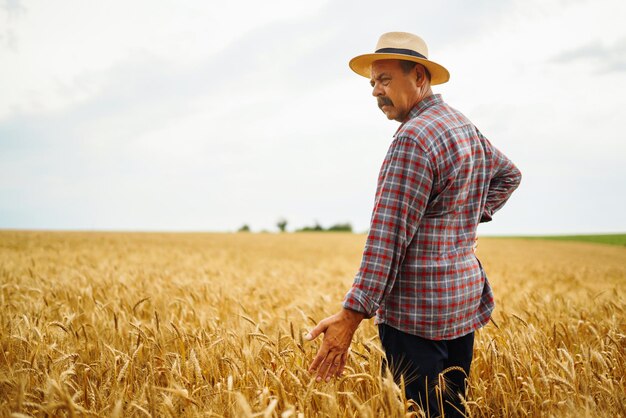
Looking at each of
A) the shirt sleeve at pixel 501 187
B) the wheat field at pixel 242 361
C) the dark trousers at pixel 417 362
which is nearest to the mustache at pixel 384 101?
the shirt sleeve at pixel 501 187

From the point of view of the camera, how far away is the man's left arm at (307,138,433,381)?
5.88 ft

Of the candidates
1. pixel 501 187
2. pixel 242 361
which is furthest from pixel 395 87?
pixel 242 361

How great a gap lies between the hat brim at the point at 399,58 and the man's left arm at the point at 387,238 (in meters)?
0.46

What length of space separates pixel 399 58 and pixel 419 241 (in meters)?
0.90

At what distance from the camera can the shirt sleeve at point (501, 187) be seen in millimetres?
2512

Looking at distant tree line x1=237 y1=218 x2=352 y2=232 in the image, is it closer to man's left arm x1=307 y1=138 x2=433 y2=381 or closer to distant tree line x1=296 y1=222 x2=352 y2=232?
distant tree line x1=296 y1=222 x2=352 y2=232

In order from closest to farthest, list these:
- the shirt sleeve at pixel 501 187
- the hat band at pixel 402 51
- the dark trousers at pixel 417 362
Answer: the dark trousers at pixel 417 362 → the hat band at pixel 402 51 → the shirt sleeve at pixel 501 187

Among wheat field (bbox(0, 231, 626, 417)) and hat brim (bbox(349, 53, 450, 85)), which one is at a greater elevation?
hat brim (bbox(349, 53, 450, 85))

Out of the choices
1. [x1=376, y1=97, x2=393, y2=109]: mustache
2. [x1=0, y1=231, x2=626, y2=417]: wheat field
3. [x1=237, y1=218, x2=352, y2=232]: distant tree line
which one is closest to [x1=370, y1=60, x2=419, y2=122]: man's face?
[x1=376, y1=97, x2=393, y2=109]: mustache

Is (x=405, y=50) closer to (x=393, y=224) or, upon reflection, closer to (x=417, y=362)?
(x=393, y=224)

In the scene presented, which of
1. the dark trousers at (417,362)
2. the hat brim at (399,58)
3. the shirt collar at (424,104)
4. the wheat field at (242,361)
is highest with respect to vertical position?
the hat brim at (399,58)

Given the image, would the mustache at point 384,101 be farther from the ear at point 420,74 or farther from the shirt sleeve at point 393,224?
the shirt sleeve at point 393,224

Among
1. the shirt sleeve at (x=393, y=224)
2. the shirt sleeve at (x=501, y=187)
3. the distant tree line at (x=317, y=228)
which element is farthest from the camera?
the distant tree line at (x=317, y=228)

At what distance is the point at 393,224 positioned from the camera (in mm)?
1805
